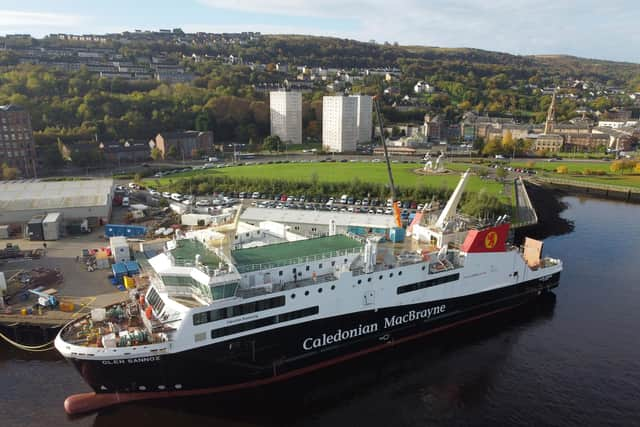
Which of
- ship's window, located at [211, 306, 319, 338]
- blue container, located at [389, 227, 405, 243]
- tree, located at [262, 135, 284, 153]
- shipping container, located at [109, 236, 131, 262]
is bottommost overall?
shipping container, located at [109, 236, 131, 262]

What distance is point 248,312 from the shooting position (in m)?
16.6

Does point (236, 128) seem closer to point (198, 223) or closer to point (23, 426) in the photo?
point (198, 223)

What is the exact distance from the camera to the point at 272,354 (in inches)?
687

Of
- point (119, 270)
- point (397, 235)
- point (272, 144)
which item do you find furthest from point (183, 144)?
point (397, 235)

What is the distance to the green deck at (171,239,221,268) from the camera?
1714cm

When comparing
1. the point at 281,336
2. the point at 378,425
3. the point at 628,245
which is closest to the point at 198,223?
the point at 281,336

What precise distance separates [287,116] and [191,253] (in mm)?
76042

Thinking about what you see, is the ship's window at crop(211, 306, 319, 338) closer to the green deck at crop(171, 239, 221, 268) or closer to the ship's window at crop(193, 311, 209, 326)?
the ship's window at crop(193, 311, 209, 326)

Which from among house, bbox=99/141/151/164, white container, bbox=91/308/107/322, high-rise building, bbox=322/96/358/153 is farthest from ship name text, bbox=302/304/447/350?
high-rise building, bbox=322/96/358/153

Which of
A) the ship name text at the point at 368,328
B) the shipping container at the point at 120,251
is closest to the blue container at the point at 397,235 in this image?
the ship name text at the point at 368,328

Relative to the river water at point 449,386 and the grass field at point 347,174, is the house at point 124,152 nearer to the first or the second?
the grass field at point 347,174

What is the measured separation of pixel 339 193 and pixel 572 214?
25069mm

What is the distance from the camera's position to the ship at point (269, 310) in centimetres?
1577

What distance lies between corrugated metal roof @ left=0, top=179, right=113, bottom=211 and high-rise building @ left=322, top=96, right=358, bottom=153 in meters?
50.6
